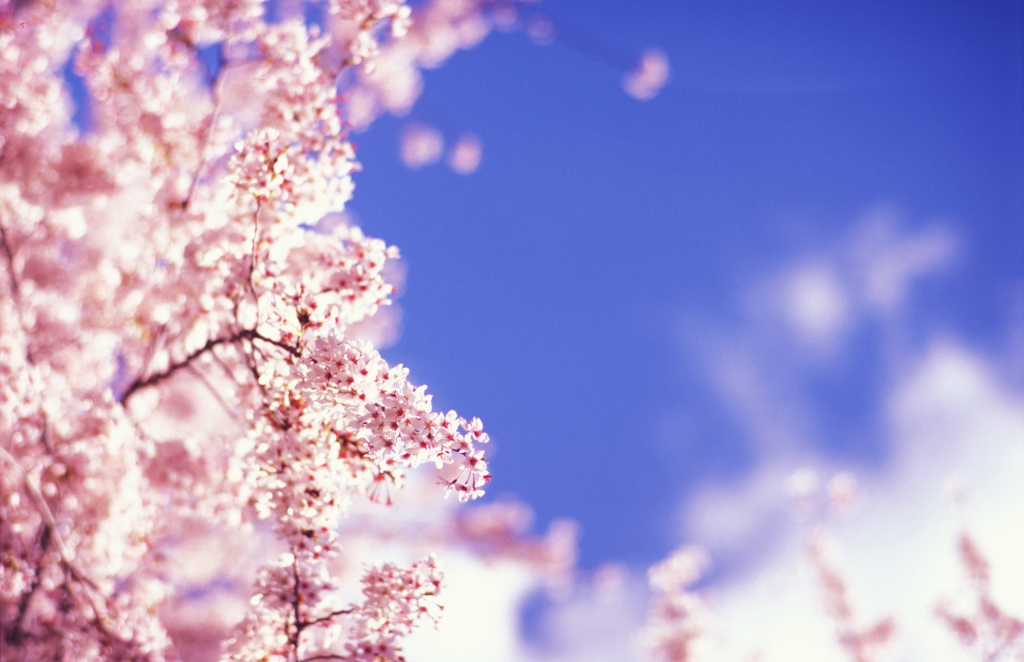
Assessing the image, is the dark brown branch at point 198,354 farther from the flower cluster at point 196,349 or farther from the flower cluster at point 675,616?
the flower cluster at point 675,616

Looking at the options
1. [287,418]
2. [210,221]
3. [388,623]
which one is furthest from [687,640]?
[210,221]

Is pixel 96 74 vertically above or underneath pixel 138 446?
above

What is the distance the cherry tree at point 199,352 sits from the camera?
3971 millimetres

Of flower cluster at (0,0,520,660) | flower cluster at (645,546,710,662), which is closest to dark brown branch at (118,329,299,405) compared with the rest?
flower cluster at (0,0,520,660)

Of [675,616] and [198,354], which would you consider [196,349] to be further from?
[675,616]

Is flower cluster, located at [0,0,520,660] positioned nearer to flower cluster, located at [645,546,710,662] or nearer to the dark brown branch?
the dark brown branch

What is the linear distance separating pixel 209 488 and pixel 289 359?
304cm

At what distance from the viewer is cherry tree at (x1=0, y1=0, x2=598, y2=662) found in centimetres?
397

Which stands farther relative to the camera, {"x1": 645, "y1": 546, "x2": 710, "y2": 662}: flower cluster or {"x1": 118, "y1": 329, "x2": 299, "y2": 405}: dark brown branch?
{"x1": 645, "y1": 546, "x2": 710, "y2": 662}: flower cluster

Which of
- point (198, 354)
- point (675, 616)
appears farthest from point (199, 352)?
point (675, 616)

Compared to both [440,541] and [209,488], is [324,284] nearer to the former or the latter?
[209,488]

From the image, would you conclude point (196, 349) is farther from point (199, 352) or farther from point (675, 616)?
point (675, 616)

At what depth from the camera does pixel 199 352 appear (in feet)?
16.1

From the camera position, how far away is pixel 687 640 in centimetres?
1086
